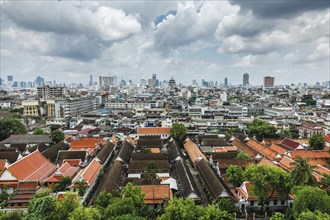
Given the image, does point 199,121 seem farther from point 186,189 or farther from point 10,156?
point 10,156

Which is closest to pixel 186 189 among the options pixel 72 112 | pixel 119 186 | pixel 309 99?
pixel 119 186

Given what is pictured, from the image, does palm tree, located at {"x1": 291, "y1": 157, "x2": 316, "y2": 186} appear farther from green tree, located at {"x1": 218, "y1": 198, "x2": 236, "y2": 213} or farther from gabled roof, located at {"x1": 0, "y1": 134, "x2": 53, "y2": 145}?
gabled roof, located at {"x1": 0, "y1": 134, "x2": 53, "y2": 145}

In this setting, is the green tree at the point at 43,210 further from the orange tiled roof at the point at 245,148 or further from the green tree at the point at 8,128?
the green tree at the point at 8,128

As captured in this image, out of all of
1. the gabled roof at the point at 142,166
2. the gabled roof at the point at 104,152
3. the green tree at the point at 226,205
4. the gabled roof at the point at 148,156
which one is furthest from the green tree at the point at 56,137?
the green tree at the point at 226,205

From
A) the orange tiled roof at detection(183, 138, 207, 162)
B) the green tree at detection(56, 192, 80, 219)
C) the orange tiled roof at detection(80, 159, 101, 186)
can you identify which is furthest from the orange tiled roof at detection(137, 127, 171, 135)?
the green tree at detection(56, 192, 80, 219)

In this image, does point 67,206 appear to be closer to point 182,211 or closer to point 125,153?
point 182,211

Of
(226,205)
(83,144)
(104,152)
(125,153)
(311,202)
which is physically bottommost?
(226,205)

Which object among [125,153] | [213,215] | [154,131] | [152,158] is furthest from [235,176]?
[154,131]
